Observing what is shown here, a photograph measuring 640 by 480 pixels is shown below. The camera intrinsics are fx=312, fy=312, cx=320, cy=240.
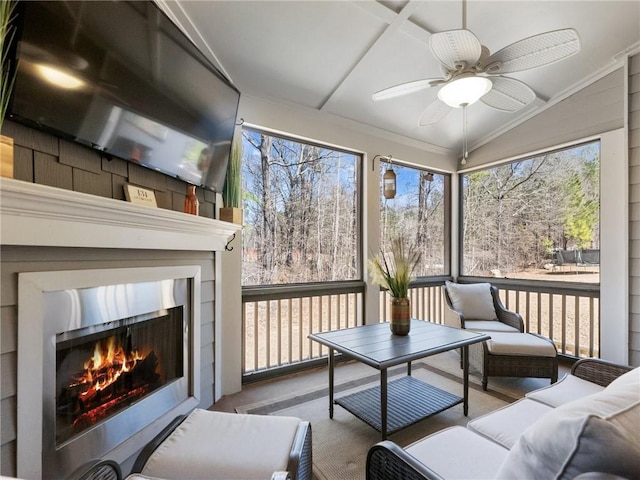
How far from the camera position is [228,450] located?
4.18 ft

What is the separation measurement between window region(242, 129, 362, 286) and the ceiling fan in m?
1.35

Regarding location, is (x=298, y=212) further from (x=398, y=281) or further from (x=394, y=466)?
(x=394, y=466)

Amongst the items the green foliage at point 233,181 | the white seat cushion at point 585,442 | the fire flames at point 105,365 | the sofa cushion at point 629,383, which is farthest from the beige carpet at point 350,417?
the green foliage at point 233,181

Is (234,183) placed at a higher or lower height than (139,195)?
higher

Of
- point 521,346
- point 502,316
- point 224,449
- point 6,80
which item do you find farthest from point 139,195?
point 502,316

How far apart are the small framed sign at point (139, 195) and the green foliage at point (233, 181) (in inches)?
30.5

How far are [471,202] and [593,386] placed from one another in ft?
9.58

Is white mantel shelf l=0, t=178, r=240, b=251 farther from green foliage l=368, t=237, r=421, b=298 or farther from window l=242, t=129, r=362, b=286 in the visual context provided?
green foliage l=368, t=237, r=421, b=298

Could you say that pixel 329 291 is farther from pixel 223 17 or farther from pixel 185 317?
pixel 223 17

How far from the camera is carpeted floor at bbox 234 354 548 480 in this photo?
1.92 metres

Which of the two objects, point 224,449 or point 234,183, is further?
point 234,183

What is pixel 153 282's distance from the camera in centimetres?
190

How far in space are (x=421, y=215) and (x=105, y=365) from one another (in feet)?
12.5

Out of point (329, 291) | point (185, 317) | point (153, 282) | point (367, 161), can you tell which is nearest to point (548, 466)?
point (153, 282)
